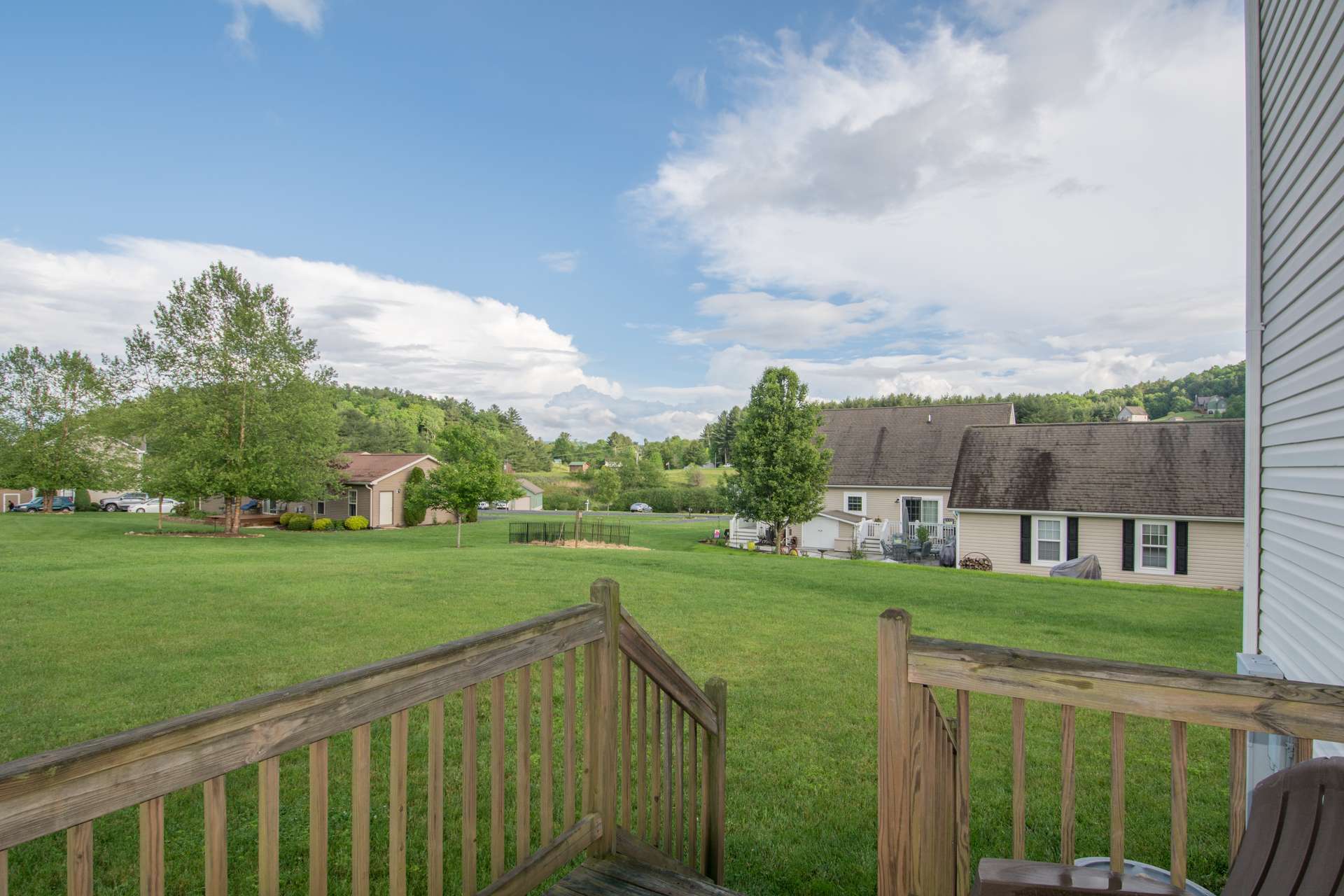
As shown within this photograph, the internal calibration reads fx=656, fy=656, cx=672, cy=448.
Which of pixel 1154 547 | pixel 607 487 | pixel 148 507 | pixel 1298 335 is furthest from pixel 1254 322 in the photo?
pixel 148 507

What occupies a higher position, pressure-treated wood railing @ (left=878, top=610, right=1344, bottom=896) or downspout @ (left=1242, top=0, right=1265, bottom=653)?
downspout @ (left=1242, top=0, right=1265, bottom=653)

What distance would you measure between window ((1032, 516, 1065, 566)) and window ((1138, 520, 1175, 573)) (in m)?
1.93

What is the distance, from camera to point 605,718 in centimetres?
265

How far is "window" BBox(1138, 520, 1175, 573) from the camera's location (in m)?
18.5

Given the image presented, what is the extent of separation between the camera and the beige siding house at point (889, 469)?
27.2 m

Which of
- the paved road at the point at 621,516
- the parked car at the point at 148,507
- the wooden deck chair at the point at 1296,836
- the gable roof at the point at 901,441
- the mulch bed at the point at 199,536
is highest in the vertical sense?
the gable roof at the point at 901,441

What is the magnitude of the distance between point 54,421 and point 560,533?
27420 mm

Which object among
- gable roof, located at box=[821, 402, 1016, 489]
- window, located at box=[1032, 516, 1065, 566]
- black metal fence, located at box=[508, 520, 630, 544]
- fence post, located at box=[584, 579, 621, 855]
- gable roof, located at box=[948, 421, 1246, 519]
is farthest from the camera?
gable roof, located at box=[821, 402, 1016, 489]

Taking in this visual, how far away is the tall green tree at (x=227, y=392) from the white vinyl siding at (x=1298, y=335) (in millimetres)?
26877

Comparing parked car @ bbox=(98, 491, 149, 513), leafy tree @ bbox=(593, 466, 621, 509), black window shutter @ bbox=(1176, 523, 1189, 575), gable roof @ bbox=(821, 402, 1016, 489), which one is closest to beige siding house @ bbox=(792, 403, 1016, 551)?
gable roof @ bbox=(821, 402, 1016, 489)

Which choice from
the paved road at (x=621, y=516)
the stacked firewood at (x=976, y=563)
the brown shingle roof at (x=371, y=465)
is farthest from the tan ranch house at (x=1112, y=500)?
the brown shingle roof at (x=371, y=465)

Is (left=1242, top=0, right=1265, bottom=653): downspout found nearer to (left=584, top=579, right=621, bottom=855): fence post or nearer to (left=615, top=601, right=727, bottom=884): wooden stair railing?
(left=615, top=601, right=727, bottom=884): wooden stair railing

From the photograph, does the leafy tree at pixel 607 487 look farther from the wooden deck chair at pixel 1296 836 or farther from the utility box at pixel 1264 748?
the wooden deck chair at pixel 1296 836

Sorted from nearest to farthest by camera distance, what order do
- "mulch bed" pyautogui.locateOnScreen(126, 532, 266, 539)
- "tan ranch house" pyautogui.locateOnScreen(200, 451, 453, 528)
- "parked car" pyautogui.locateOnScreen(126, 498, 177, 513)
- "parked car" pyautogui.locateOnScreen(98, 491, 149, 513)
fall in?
"mulch bed" pyautogui.locateOnScreen(126, 532, 266, 539), "tan ranch house" pyautogui.locateOnScreen(200, 451, 453, 528), "parked car" pyautogui.locateOnScreen(126, 498, 177, 513), "parked car" pyautogui.locateOnScreen(98, 491, 149, 513)
